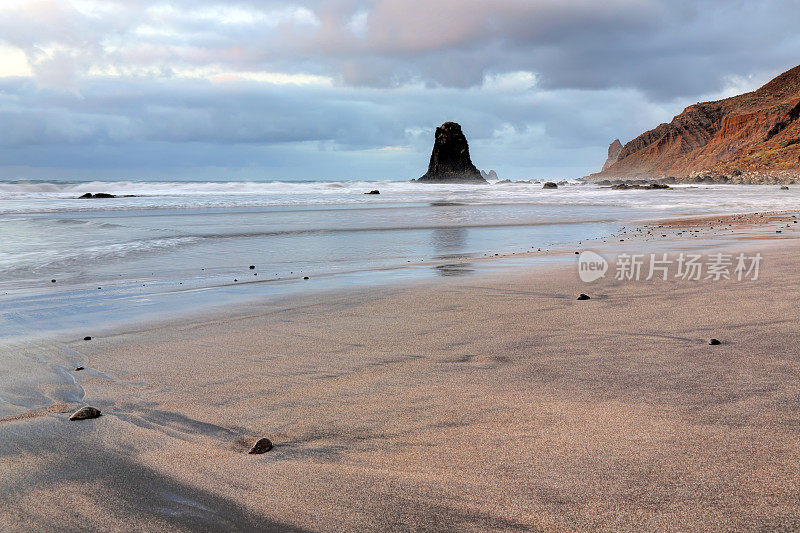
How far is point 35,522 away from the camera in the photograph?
6.72 feet

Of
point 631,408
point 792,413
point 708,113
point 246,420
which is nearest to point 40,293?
point 246,420

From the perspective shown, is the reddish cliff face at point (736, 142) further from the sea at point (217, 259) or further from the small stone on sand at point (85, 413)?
the small stone on sand at point (85, 413)

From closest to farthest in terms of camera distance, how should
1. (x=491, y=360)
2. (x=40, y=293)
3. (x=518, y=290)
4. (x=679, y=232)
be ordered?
(x=491, y=360)
(x=518, y=290)
(x=40, y=293)
(x=679, y=232)

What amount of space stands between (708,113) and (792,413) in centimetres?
18905

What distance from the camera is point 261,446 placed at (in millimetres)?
2561

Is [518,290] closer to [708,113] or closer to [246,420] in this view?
[246,420]

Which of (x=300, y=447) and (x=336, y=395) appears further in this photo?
(x=336, y=395)

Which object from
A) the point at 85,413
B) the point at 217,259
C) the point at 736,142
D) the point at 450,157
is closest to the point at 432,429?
the point at 85,413

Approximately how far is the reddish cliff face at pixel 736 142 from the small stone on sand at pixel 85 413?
7511 centimetres

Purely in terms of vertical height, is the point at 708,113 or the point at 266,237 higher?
the point at 708,113

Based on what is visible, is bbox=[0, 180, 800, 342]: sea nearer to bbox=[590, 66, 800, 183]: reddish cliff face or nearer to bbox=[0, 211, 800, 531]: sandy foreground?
bbox=[0, 211, 800, 531]: sandy foreground

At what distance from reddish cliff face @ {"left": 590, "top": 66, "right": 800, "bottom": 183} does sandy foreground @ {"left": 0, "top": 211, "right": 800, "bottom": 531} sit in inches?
2856

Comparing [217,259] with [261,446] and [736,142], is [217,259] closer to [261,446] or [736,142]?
[261,446]

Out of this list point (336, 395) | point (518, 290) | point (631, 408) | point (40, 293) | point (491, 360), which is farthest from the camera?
point (40, 293)
